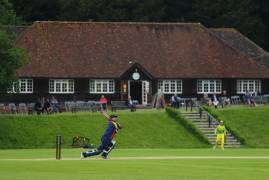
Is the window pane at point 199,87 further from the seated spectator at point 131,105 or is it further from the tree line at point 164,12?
the tree line at point 164,12

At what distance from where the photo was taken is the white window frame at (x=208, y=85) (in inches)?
3976

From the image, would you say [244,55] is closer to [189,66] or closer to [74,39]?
[189,66]

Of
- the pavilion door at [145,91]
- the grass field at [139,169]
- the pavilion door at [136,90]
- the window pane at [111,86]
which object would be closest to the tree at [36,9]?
the window pane at [111,86]

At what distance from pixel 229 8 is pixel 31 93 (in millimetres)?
32566

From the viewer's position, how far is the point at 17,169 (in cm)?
3750

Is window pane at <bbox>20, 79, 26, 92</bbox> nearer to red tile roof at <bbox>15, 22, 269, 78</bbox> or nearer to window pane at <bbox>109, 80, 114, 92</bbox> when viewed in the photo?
red tile roof at <bbox>15, 22, 269, 78</bbox>

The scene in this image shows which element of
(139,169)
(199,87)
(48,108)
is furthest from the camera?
(199,87)

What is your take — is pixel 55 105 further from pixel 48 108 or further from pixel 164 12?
pixel 164 12

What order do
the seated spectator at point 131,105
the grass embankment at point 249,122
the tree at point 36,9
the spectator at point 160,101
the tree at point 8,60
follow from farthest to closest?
1. the tree at point 36,9
2. the spectator at point 160,101
3. the seated spectator at point 131,105
4. the tree at point 8,60
5. the grass embankment at point 249,122

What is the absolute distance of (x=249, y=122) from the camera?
263 feet

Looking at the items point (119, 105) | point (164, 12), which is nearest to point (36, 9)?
point (164, 12)

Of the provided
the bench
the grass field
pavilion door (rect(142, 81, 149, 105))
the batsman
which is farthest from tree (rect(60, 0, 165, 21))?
the grass field

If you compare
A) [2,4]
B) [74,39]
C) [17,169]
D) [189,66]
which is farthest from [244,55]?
[17,169]

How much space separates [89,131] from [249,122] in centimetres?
1134
